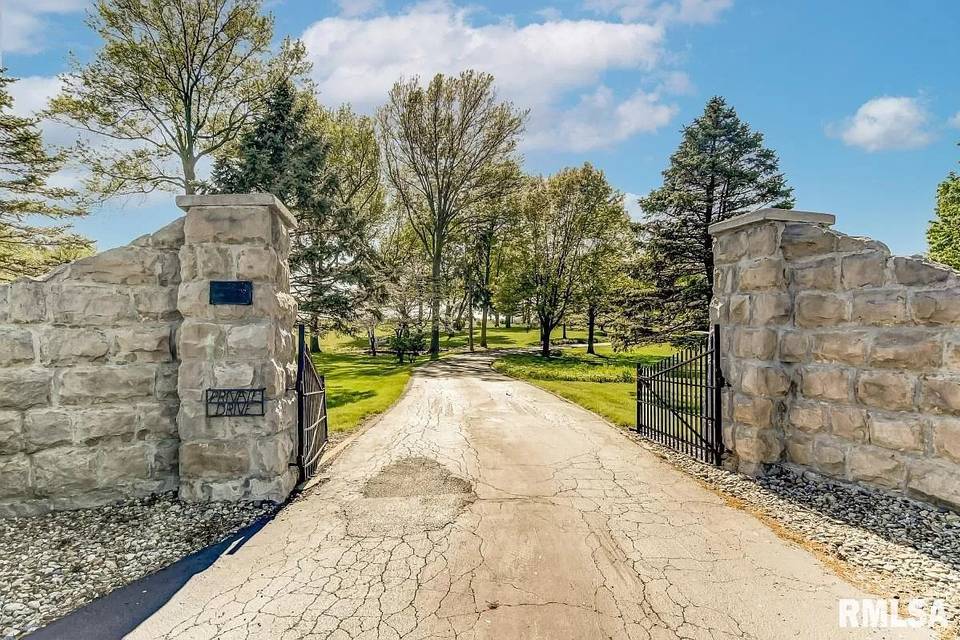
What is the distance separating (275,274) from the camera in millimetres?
4973

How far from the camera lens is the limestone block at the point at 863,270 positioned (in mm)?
4727

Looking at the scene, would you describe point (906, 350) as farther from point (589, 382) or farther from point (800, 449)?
point (589, 382)

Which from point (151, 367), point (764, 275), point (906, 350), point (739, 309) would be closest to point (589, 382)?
point (739, 309)

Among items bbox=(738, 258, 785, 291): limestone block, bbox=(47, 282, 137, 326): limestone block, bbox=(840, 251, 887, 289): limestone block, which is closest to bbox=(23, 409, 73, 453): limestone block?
bbox=(47, 282, 137, 326): limestone block

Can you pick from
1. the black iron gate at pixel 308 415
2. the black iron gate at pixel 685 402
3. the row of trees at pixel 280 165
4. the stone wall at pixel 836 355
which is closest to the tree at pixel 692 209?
the row of trees at pixel 280 165

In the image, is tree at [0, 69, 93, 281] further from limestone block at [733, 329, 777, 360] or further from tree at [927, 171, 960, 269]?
tree at [927, 171, 960, 269]

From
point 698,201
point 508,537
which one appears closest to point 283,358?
point 508,537

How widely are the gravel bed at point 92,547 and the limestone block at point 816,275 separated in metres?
6.82

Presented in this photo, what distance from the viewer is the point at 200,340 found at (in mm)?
4746

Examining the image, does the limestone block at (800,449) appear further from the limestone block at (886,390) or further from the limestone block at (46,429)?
the limestone block at (46,429)

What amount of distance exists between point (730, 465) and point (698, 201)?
13.1m

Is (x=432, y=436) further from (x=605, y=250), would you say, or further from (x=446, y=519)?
(x=605, y=250)

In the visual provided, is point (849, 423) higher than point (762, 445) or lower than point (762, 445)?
higher

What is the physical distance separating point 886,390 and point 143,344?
319 inches
